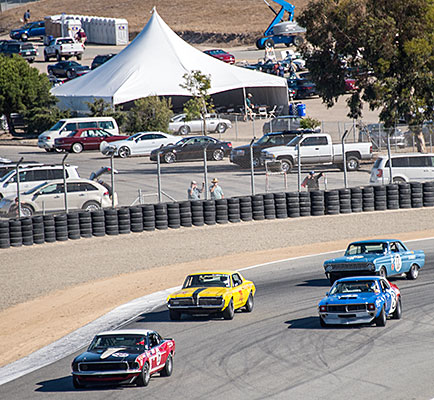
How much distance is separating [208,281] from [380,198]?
14422 mm

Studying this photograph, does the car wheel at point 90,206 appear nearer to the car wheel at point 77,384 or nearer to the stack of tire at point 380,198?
the stack of tire at point 380,198

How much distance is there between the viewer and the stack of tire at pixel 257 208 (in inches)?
1176

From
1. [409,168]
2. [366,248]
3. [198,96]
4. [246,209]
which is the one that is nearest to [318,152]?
[409,168]

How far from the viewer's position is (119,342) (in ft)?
45.1

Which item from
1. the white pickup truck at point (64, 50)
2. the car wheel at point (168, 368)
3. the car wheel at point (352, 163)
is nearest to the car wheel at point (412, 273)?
the car wheel at point (168, 368)

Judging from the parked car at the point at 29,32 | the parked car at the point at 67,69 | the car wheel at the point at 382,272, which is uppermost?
the parked car at the point at 29,32

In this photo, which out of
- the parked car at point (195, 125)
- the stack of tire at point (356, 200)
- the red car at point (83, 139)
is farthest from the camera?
the parked car at point (195, 125)

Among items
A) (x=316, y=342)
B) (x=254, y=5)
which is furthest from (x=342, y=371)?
(x=254, y=5)

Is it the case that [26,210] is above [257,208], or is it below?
above

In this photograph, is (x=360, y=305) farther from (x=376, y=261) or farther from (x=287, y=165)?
(x=287, y=165)

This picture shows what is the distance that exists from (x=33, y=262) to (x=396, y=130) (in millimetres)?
19861

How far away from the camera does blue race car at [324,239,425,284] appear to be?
20.2 m

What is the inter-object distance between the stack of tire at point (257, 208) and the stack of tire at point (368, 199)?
4006mm

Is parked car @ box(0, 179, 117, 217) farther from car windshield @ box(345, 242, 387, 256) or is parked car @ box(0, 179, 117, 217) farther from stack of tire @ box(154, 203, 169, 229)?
car windshield @ box(345, 242, 387, 256)
